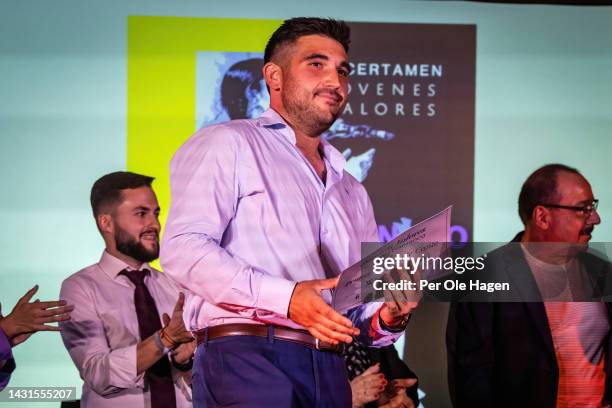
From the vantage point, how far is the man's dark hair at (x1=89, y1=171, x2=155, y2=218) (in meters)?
3.42

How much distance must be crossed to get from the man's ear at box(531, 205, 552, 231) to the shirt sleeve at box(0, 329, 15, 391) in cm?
225

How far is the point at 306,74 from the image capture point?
2.63 metres

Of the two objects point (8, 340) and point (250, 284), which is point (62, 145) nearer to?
point (8, 340)

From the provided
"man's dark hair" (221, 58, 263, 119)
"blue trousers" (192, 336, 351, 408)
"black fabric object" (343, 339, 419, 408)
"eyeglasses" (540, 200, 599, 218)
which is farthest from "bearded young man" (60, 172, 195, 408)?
"eyeglasses" (540, 200, 599, 218)

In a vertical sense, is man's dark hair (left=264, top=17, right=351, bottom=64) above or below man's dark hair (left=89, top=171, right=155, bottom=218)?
above

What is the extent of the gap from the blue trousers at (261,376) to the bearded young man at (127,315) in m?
1.05

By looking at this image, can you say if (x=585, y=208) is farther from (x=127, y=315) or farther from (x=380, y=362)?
(x=127, y=315)

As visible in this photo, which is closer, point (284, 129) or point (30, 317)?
point (284, 129)

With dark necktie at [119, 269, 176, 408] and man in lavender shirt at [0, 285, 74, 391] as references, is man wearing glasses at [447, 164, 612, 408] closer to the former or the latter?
dark necktie at [119, 269, 176, 408]

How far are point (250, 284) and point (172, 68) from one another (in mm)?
1663

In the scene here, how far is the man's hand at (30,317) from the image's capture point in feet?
10.5

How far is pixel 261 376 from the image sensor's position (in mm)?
2176

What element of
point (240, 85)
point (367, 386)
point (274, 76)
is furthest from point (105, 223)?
point (367, 386)

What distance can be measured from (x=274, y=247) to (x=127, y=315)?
124cm
